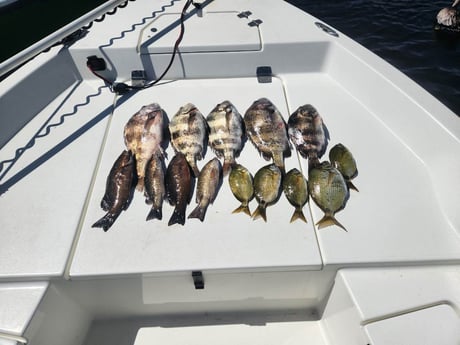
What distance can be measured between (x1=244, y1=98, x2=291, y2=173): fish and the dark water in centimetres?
396

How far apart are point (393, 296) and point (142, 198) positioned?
1.53 m

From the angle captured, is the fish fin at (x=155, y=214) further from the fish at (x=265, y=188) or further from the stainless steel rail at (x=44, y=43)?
the stainless steel rail at (x=44, y=43)

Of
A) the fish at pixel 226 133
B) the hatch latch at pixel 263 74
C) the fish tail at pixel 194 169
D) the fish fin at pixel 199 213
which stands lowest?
the fish fin at pixel 199 213

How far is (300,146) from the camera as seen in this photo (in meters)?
2.28

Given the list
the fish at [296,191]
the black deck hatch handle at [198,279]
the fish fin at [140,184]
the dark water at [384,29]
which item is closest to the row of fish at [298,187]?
the fish at [296,191]

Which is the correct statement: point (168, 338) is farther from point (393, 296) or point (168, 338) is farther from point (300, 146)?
point (300, 146)

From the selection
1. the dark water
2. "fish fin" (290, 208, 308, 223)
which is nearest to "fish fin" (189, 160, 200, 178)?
"fish fin" (290, 208, 308, 223)

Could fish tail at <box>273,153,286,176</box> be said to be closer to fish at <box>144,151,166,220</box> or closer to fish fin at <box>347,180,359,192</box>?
fish fin at <box>347,180,359,192</box>

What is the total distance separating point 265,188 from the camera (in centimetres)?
199

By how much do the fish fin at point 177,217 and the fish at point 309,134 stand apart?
93cm

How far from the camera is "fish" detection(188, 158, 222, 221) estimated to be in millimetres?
1923

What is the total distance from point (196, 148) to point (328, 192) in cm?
95

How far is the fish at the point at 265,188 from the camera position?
6.37 feet

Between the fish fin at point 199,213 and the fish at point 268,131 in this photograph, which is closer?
the fish fin at point 199,213
